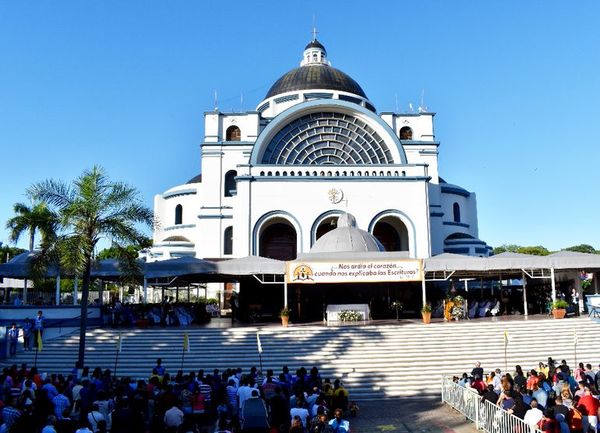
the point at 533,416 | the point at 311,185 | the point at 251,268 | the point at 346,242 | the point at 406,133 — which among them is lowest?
the point at 533,416

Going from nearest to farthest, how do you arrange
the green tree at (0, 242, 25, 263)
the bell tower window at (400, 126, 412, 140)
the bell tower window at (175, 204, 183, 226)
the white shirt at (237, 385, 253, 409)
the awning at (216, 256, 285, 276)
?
1. the white shirt at (237, 385, 253, 409)
2. the awning at (216, 256, 285, 276)
3. the bell tower window at (400, 126, 412, 140)
4. the bell tower window at (175, 204, 183, 226)
5. the green tree at (0, 242, 25, 263)

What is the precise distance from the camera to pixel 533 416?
9281 mm

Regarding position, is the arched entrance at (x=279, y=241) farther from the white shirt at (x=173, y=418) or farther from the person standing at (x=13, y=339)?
the white shirt at (x=173, y=418)

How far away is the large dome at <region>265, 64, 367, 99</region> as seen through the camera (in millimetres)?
45188

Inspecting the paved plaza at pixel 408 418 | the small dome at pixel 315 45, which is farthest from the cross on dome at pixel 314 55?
the paved plaza at pixel 408 418

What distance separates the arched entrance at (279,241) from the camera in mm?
35875

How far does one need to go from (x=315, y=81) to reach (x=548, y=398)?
3813cm

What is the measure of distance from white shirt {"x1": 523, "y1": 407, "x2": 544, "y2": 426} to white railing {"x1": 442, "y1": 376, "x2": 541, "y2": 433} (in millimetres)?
82

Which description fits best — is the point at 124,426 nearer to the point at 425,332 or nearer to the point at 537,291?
the point at 425,332

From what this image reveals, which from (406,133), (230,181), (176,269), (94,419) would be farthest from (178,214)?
(94,419)

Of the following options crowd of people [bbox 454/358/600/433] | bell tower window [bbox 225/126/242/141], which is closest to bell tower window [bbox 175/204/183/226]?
bell tower window [bbox 225/126/242/141]

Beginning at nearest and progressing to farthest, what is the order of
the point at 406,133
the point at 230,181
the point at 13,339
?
the point at 13,339, the point at 230,181, the point at 406,133

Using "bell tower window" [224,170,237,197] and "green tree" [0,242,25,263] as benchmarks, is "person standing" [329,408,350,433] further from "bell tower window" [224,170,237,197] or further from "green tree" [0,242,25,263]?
"green tree" [0,242,25,263]

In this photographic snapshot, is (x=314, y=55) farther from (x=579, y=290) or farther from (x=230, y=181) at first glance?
(x=579, y=290)
